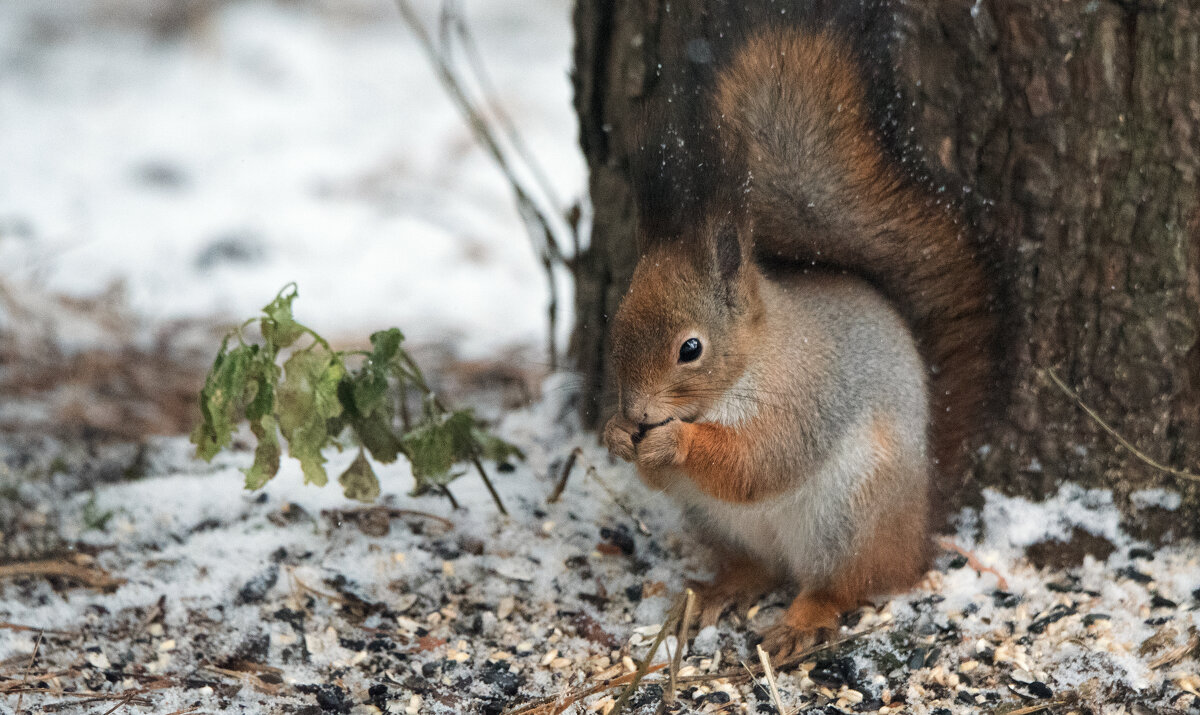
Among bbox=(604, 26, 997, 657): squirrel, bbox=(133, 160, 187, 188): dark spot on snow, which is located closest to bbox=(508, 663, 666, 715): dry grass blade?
bbox=(604, 26, 997, 657): squirrel

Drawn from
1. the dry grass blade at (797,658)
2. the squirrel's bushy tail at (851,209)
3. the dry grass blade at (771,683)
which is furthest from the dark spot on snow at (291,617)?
the squirrel's bushy tail at (851,209)

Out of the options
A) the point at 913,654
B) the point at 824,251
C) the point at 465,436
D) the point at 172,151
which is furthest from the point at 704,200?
the point at 172,151

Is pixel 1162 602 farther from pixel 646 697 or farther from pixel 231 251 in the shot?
pixel 231 251

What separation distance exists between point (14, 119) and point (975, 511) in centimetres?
384

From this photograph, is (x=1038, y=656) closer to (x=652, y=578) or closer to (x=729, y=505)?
(x=729, y=505)

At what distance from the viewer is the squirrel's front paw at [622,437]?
160 cm

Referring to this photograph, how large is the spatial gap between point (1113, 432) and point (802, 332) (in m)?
0.56

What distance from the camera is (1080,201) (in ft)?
5.63

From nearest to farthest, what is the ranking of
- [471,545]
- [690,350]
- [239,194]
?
[690,350]
[471,545]
[239,194]

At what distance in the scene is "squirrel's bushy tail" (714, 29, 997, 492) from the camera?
160cm

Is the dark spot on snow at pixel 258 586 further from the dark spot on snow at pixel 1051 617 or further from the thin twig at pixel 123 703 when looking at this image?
the dark spot on snow at pixel 1051 617

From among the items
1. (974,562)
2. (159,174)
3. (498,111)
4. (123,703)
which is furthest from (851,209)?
(159,174)

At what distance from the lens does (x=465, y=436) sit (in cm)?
185

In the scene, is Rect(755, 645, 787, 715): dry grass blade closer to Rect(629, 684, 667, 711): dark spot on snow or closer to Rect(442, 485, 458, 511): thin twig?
Rect(629, 684, 667, 711): dark spot on snow
